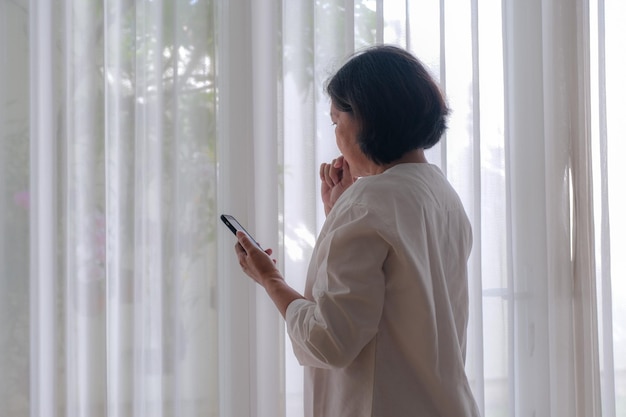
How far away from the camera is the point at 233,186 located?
5.16ft

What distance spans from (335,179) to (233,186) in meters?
0.33

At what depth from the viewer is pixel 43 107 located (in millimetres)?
1486

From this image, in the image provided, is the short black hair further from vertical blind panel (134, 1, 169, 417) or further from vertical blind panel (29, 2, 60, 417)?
vertical blind panel (29, 2, 60, 417)

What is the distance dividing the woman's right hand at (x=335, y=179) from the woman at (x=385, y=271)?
14 cm

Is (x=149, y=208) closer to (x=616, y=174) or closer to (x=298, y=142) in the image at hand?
(x=298, y=142)

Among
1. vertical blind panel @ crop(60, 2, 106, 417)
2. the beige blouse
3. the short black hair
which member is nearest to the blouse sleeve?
the beige blouse

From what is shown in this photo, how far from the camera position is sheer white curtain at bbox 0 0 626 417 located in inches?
58.6

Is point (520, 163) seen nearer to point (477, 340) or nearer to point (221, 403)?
point (477, 340)

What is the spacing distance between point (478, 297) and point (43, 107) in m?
1.13

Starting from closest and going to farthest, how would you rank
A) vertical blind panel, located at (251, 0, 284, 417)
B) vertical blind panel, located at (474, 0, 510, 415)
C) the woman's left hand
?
1. the woman's left hand
2. vertical blind panel, located at (251, 0, 284, 417)
3. vertical blind panel, located at (474, 0, 510, 415)

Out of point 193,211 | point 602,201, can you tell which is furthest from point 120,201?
point 602,201

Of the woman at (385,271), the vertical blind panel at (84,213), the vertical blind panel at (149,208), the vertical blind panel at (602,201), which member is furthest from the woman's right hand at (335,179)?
the vertical blind panel at (602,201)

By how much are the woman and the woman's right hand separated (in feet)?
0.47
